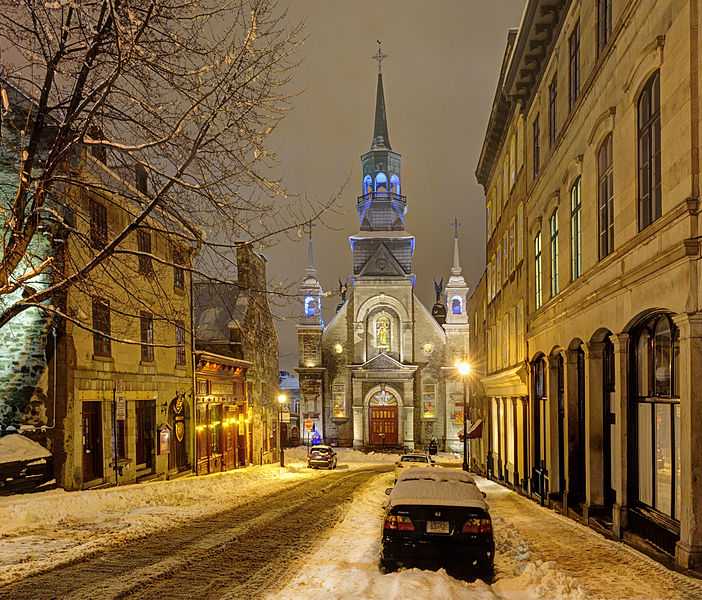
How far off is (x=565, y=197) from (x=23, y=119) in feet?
44.7

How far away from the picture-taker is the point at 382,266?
6569 centimetres

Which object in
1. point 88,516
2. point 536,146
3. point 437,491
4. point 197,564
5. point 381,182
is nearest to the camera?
point 437,491

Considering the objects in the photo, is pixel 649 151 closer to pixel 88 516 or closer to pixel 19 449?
pixel 88 516

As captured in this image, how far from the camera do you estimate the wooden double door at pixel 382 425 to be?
205 feet

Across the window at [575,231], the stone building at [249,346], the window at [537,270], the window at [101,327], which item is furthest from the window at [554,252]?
the stone building at [249,346]

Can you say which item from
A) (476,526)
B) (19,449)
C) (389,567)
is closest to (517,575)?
(476,526)

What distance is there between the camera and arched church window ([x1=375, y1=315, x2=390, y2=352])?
64.8 meters

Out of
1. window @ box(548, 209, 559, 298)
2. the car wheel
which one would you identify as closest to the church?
window @ box(548, 209, 559, 298)

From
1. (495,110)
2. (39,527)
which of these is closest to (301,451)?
(495,110)

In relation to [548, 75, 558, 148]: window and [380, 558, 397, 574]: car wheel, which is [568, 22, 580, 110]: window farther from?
[380, 558, 397, 574]: car wheel

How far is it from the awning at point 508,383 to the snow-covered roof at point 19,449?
1402 centimetres

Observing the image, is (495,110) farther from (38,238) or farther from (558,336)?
(38,238)

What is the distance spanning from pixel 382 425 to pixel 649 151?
5341cm

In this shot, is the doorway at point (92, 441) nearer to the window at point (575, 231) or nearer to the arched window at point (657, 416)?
the window at point (575, 231)
